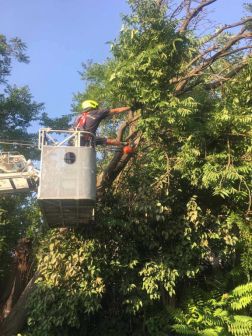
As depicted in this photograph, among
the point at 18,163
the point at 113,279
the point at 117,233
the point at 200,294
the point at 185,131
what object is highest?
the point at 185,131

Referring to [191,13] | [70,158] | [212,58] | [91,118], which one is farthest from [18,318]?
[191,13]

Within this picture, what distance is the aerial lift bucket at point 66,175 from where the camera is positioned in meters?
4.57

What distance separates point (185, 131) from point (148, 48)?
176cm

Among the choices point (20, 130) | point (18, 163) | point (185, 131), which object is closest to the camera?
point (18, 163)

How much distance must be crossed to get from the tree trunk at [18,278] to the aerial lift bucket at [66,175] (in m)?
2.87

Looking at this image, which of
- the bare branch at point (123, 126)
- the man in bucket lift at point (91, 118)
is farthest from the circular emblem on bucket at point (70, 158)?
the bare branch at point (123, 126)

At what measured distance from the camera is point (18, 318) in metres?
6.45

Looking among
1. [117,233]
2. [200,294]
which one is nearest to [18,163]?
[117,233]

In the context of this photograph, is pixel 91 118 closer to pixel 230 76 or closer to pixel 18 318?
pixel 230 76

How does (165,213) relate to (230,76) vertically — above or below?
below

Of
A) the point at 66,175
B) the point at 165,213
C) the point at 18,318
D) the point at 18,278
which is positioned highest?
the point at 66,175

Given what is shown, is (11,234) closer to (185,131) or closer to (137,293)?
(137,293)

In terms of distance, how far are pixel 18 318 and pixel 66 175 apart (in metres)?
3.77

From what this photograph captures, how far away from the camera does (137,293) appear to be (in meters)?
6.50
